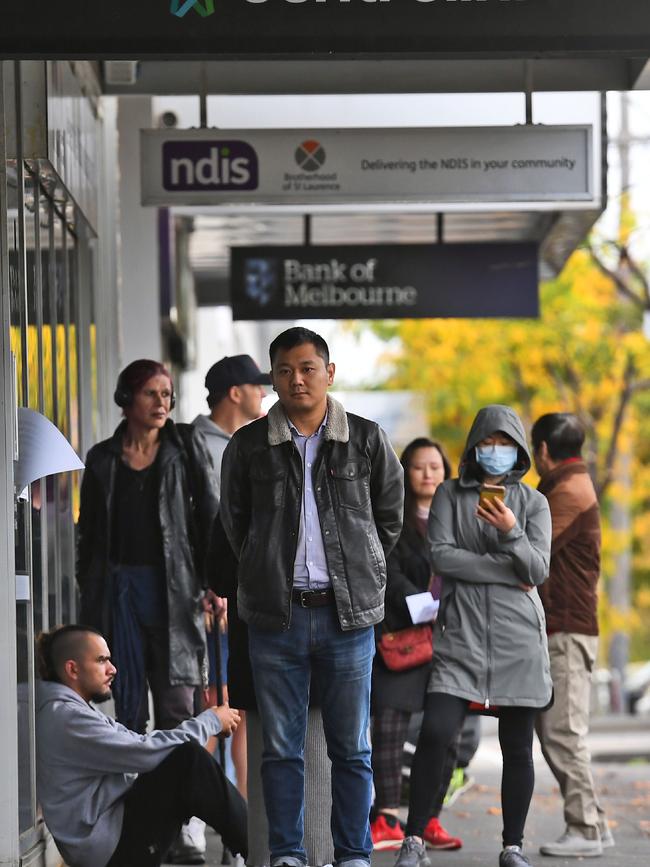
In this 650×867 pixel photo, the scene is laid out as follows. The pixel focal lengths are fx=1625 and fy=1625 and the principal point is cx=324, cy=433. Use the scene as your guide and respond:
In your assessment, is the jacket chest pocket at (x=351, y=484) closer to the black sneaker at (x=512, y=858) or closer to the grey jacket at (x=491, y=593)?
the grey jacket at (x=491, y=593)

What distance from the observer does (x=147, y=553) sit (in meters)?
7.15

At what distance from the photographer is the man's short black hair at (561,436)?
7863mm

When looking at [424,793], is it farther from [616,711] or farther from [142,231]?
[616,711]

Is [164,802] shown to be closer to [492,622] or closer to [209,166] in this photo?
[492,622]

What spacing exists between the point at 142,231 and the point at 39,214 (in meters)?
4.09

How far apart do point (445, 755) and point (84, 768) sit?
173 centimetres

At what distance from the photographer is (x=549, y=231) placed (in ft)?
46.6

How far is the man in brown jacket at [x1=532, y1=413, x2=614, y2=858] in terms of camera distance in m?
7.73

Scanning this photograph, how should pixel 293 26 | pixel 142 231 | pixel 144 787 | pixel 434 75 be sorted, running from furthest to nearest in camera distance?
pixel 142 231 < pixel 434 75 < pixel 144 787 < pixel 293 26

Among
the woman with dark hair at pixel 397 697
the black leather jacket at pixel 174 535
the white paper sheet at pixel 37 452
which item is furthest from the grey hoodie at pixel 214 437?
the white paper sheet at pixel 37 452

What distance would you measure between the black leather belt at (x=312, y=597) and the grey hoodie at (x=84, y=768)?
682mm

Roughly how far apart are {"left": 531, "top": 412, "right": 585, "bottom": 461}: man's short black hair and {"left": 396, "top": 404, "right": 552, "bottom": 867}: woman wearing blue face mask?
842mm

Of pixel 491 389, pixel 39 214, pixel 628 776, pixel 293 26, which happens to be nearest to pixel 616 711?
pixel 491 389

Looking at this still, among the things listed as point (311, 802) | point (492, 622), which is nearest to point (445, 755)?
point (492, 622)
